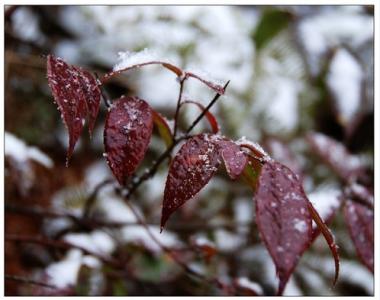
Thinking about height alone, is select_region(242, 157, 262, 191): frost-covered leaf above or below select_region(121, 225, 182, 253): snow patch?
above

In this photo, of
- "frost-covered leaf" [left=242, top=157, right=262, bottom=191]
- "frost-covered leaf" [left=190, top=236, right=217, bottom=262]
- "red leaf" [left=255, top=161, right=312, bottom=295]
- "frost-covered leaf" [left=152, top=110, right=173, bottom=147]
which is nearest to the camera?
"red leaf" [left=255, top=161, right=312, bottom=295]

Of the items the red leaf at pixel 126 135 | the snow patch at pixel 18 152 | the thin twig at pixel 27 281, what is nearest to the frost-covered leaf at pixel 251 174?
the red leaf at pixel 126 135

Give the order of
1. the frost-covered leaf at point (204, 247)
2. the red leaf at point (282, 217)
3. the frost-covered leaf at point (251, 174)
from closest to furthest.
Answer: the red leaf at point (282, 217)
the frost-covered leaf at point (251, 174)
the frost-covered leaf at point (204, 247)

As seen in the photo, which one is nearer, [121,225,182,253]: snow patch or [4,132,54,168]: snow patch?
[4,132,54,168]: snow patch

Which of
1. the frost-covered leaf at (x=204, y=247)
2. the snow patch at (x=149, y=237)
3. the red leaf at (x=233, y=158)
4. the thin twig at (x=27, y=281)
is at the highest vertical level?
the red leaf at (x=233, y=158)

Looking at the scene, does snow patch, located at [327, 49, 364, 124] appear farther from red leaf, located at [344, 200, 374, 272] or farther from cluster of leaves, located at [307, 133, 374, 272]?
red leaf, located at [344, 200, 374, 272]

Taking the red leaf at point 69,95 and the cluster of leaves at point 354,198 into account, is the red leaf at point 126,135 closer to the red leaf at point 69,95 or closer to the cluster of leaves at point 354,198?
the red leaf at point 69,95

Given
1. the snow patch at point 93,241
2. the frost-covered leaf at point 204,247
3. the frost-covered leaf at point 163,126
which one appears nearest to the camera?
the frost-covered leaf at point 163,126

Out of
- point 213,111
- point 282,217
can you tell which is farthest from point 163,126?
point 213,111

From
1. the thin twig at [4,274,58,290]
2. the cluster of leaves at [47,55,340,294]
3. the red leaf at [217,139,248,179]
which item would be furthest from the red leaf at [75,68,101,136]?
the thin twig at [4,274,58,290]
